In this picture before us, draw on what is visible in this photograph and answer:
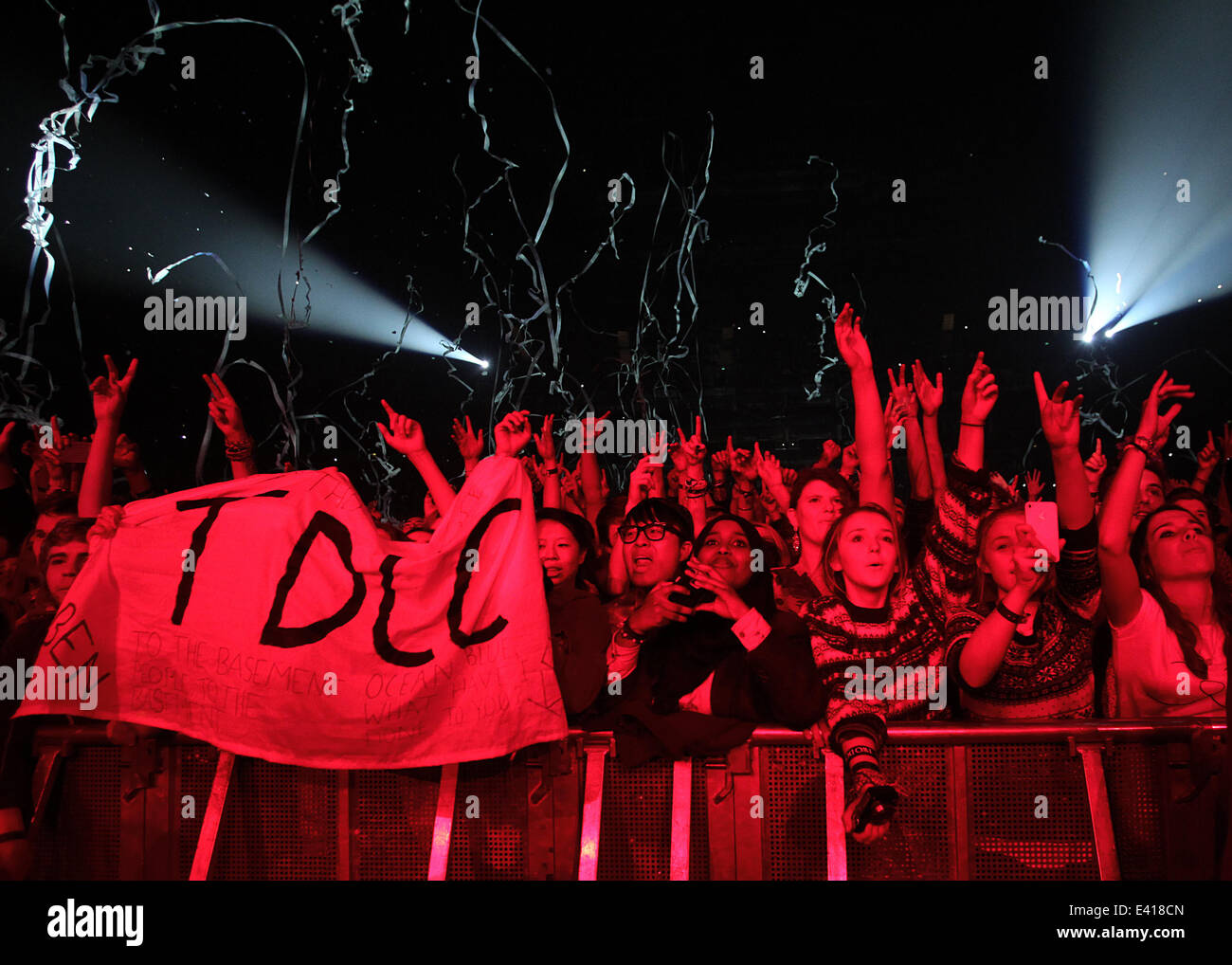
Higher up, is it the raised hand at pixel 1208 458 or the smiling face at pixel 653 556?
the raised hand at pixel 1208 458

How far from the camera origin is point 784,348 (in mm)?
7605

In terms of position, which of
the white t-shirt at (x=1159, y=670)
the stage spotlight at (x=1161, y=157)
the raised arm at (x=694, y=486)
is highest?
the stage spotlight at (x=1161, y=157)

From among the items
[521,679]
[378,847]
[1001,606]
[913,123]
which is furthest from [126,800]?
[913,123]

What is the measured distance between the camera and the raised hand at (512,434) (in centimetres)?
369

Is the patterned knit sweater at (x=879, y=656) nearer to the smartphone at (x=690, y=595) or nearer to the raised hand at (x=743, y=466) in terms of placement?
the smartphone at (x=690, y=595)

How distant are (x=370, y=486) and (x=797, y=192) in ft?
14.4

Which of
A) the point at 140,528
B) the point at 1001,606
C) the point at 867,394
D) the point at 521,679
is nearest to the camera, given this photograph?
the point at 1001,606

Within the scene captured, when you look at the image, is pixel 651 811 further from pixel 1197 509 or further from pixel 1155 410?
pixel 1155 410

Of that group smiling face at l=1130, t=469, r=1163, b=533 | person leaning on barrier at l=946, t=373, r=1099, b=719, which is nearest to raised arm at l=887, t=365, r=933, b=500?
smiling face at l=1130, t=469, r=1163, b=533

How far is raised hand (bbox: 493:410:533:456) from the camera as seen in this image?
369 centimetres

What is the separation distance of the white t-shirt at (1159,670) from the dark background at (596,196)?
435 cm

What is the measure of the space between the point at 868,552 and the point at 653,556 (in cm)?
80

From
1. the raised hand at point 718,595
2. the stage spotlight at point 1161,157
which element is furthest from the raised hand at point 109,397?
the stage spotlight at point 1161,157

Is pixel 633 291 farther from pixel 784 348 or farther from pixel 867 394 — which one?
pixel 867 394
